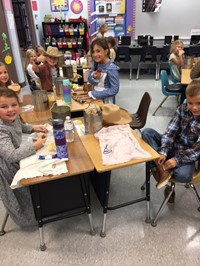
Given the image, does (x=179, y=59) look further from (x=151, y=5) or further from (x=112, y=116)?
(x=151, y=5)

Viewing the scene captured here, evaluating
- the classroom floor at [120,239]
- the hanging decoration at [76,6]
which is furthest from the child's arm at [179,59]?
the hanging decoration at [76,6]

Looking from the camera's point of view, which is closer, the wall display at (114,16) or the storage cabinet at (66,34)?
the wall display at (114,16)

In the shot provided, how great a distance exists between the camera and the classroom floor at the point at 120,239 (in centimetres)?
150

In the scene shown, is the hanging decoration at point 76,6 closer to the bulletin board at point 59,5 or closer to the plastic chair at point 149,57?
the bulletin board at point 59,5

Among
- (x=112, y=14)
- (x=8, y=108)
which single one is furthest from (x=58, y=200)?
(x=112, y=14)

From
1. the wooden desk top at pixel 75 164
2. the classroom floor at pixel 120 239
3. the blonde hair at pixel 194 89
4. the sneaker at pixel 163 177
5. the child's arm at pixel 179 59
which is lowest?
the classroom floor at pixel 120 239

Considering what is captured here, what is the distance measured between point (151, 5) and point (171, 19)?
672 millimetres

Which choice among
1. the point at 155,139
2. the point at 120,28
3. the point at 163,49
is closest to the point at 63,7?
the point at 120,28

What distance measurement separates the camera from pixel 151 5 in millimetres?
5766

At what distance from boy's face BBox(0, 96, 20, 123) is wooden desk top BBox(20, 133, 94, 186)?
429mm

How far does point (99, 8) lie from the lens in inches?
235

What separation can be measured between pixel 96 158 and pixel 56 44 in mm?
5725

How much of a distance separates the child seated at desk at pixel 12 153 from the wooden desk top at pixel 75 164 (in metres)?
0.20

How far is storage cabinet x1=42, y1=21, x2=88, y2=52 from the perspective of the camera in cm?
612
